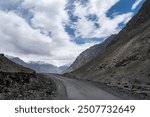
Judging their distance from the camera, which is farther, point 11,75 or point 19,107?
point 11,75

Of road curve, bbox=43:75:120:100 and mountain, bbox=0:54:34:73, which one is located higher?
mountain, bbox=0:54:34:73

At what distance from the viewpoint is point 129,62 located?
7219 centimetres

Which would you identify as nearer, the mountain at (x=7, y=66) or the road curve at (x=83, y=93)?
the road curve at (x=83, y=93)

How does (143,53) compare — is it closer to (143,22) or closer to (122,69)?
(122,69)

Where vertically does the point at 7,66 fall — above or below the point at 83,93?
above

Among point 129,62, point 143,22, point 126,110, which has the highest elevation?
point 143,22

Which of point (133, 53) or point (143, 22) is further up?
point (143, 22)

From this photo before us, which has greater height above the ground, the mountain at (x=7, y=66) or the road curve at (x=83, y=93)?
the mountain at (x=7, y=66)

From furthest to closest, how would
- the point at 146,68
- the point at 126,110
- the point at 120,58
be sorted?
1. the point at 120,58
2. the point at 146,68
3. the point at 126,110

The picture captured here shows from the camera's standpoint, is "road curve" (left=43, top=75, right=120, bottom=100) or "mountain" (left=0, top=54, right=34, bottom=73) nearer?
"road curve" (left=43, top=75, right=120, bottom=100)

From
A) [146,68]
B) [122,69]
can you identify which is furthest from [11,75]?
[122,69]

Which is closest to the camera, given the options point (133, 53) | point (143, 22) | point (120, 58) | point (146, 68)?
point (146, 68)

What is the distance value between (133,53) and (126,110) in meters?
63.6

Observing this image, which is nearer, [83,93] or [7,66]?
[83,93]
